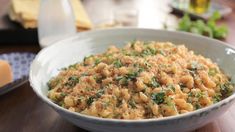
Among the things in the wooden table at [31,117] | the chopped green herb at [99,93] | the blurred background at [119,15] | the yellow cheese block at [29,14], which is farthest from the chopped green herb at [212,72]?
the yellow cheese block at [29,14]

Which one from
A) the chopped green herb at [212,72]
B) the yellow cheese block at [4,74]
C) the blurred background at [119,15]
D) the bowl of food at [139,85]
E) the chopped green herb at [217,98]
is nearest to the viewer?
the bowl of food at [139,85]

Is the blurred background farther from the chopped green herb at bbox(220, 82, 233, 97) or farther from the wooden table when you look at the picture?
the chopped green herb at bbox(220, 82, 233, 97)

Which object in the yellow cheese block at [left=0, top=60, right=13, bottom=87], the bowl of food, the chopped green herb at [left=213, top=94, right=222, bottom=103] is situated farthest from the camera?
the yellow cheese block at [left=0, top=60, right=13, bottom=87]

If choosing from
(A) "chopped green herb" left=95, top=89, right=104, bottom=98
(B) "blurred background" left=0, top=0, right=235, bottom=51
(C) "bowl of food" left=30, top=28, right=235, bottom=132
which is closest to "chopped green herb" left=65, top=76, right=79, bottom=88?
(C) "bowl of food" left=30, top=28, right=235, bottom=132

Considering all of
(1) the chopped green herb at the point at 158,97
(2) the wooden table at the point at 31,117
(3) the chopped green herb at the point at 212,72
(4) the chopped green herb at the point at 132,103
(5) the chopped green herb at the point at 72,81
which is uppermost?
(1) the chopped green herb at the point at 158,97

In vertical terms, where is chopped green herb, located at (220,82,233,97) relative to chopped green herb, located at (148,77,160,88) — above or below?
below

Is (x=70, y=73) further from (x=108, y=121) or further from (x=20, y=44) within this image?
(x=20, y=44)

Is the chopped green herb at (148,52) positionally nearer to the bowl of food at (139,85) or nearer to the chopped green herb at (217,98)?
the bowl of food at (139,85)

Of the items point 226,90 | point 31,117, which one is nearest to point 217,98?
point 226,90
